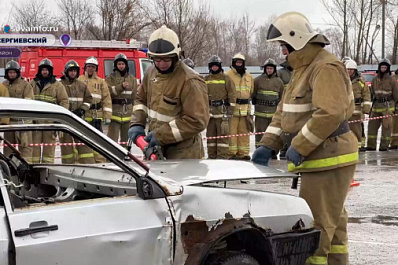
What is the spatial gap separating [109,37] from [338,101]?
23.7 metres

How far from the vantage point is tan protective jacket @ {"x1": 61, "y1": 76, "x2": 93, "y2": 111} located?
34.5ft

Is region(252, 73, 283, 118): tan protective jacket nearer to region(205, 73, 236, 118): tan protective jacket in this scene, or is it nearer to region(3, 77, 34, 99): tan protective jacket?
region(205, 73, 236, 118): tan protective jacket

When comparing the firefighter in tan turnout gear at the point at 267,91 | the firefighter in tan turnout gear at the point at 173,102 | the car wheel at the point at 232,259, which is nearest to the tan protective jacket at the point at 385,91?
the firefighter in tan turnout gear at the point at 267,91

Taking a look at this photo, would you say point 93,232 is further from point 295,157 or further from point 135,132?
point 135,132

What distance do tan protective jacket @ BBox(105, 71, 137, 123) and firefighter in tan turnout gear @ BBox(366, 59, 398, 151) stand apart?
209 inches

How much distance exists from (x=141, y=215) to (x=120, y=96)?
8.39 meters

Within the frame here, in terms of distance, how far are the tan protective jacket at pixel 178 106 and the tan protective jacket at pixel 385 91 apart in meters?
8.72

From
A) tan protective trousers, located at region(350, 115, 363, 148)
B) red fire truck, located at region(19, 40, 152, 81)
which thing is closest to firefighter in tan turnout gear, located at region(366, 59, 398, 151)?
tan protective trousers, located at region(350, 115, 363, 148)

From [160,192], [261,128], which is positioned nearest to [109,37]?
[261,128]

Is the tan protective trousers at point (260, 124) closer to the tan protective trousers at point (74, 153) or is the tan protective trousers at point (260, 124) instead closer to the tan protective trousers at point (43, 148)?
the tan protective trousers at point (74, 153)

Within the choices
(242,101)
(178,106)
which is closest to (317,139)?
(178,106)

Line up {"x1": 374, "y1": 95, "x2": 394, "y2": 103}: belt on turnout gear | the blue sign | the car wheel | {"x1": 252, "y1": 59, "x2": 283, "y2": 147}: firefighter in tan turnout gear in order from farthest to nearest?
the blue sign, {"x1": 374, "y1": 95, "x2": 394, "y2": 103}: belt on turnout gear, {"x1": 252, "y1": 59, "x2": 283, "y2": 147}: firefighter in tan turnout gear, the car wheel

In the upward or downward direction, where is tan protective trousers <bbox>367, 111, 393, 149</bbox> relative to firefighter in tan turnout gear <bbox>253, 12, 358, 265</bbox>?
downward

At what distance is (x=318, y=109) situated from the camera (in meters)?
4.24
